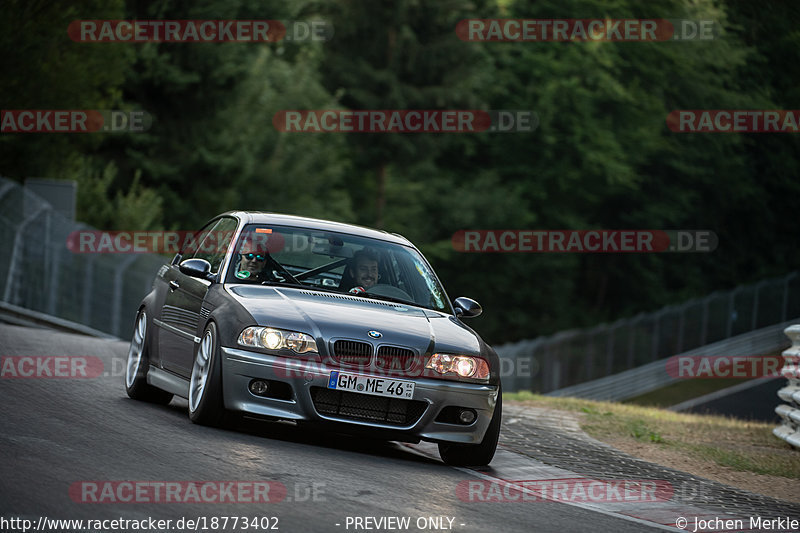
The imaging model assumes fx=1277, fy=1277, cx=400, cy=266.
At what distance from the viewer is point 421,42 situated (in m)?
54.1

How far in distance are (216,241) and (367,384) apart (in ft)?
8.54

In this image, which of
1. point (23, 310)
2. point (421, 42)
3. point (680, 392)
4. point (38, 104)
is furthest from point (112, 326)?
point (421, 42)

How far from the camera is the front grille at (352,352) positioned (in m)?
8.78

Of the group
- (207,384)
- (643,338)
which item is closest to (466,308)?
(207,384)

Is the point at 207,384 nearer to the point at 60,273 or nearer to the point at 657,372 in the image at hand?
the point at 60,273

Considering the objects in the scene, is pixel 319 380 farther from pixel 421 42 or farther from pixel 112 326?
pixel 421 42

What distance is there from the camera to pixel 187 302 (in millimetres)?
10266

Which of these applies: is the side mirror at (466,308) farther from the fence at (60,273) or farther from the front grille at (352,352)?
the fence at (60,273)

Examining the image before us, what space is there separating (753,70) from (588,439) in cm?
1787

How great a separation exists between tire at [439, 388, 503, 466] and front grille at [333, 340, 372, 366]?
3.39 feet

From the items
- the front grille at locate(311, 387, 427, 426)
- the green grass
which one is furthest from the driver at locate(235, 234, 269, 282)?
the green grass

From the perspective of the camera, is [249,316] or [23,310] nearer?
[249,316]

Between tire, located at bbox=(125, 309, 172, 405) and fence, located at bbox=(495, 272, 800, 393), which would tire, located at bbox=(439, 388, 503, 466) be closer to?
tire, located at bbox=(125, 309, 172, 405)

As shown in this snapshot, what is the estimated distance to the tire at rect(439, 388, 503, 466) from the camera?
9.44 m
